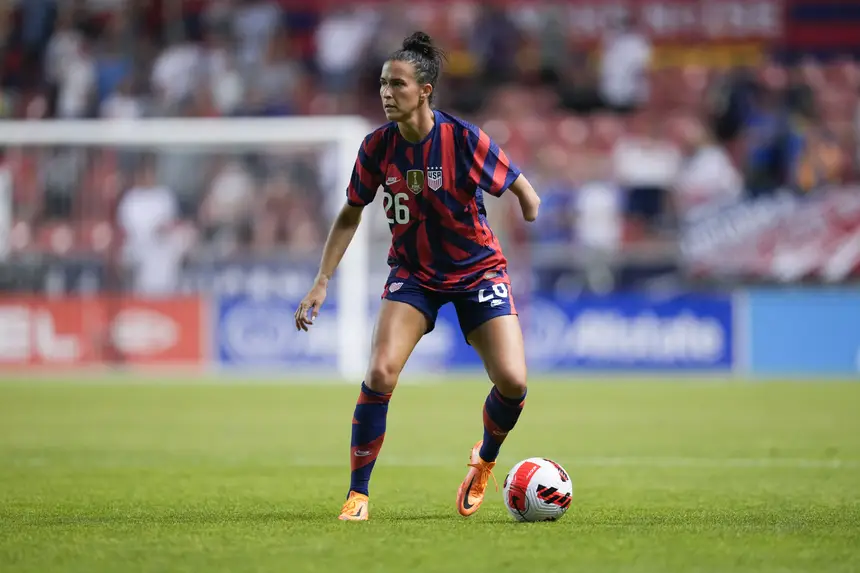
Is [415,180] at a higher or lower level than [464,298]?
higher

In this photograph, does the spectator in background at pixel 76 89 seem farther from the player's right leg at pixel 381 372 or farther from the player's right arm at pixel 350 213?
the player's right leg at pixel 381 372

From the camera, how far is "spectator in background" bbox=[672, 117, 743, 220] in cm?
1930

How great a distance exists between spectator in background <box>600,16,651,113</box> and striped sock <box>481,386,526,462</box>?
54.1 ft

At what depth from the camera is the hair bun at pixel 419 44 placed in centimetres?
637

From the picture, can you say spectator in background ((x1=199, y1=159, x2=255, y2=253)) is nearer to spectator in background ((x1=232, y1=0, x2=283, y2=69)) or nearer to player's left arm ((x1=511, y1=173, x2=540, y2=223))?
spectator in background ((x1=232, y1=0, x2=283, y2=69))

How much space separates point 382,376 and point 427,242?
0.67 metres

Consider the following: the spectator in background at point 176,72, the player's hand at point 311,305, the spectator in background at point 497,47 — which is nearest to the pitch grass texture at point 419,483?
the player's hand at point 311,305

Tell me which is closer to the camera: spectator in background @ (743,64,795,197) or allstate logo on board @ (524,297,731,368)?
allstate logo on board @ (524,297,731,368)

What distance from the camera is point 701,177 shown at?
66.1 feet

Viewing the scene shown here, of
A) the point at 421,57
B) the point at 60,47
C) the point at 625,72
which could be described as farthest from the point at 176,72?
the point at 421,57

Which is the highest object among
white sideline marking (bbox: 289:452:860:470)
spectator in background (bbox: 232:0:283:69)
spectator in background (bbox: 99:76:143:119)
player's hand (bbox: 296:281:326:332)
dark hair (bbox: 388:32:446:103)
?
spectator in background (bbox: 232:0:283:69)

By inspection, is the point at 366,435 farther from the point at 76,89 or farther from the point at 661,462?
the point at 76,89

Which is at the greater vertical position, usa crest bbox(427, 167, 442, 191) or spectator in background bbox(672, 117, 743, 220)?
spectator in background bbox(672, 117, 743, 220)

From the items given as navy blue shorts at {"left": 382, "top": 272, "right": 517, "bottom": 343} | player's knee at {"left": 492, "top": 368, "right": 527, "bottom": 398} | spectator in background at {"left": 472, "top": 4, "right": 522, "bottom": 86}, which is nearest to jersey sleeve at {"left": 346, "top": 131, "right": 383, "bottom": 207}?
navy blue shorts at {"left": 382, "top": 272, "right": 517, "bottom": 343}
